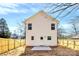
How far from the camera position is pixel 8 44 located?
2.67 meters

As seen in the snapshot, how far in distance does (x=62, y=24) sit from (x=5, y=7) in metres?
0.66

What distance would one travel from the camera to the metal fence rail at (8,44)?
2.65 m

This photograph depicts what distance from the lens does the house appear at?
2.64 meters

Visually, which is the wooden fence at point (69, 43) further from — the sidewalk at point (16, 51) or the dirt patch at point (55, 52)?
the sidewalk at point (16, 51)

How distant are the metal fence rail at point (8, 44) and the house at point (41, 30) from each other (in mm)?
89

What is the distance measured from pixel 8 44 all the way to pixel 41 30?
40cm

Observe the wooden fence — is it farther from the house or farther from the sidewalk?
the sidewalk

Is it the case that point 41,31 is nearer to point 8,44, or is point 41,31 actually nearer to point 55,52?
point 55,52

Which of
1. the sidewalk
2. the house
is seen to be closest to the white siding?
the house

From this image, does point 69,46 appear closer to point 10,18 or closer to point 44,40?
point 44,40

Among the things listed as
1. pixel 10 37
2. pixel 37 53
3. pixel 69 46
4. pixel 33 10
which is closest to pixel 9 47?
pixel 10 37

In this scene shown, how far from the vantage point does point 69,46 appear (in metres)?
2.69

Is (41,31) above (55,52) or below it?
above

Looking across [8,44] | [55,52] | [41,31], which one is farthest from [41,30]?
[8,44]
